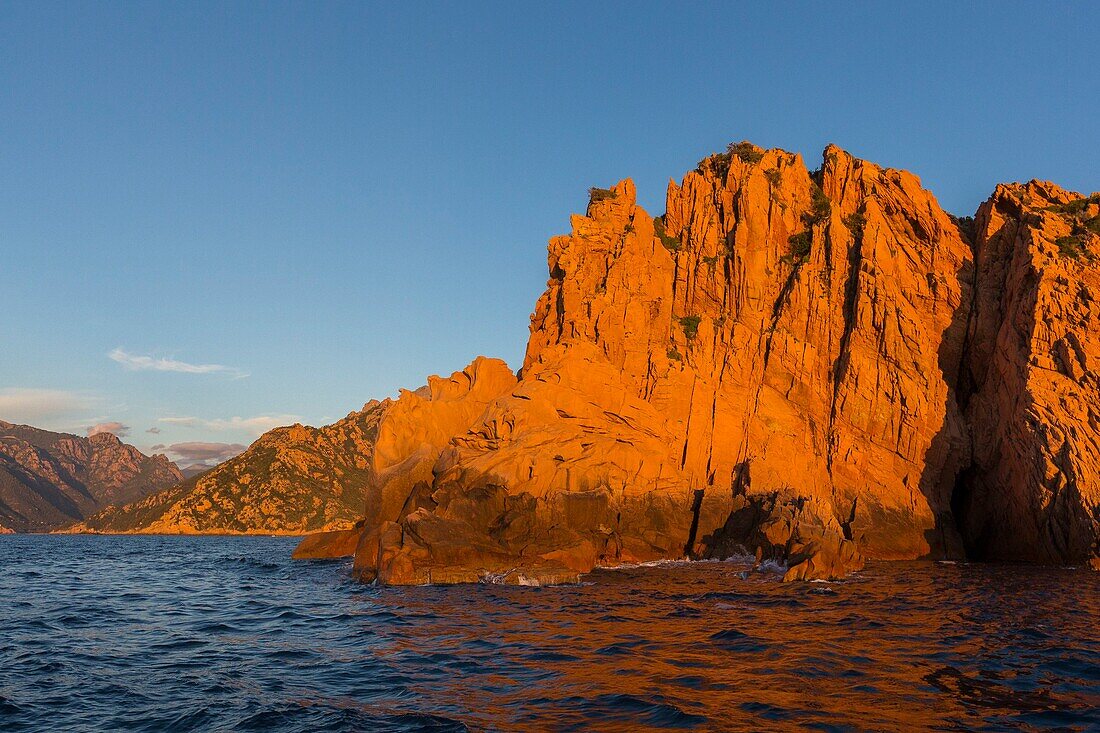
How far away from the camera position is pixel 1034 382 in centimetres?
3544

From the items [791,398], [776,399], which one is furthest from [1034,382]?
[776,399]

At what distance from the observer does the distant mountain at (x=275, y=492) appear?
106m

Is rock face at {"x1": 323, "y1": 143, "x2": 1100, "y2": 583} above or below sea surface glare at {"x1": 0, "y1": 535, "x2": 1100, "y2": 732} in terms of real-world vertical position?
above

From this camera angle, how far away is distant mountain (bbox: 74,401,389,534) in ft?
349

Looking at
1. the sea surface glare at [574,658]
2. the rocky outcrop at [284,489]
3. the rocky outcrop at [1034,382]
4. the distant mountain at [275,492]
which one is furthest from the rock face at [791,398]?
the distant mountain at [275,492]

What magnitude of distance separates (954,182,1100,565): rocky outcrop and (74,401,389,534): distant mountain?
77.5 m

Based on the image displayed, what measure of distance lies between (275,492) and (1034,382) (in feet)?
337

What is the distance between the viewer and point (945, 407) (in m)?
41.5

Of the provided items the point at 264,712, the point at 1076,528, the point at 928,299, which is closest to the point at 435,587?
the point at 264,712

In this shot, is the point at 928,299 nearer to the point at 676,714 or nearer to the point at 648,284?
the point at 648,284

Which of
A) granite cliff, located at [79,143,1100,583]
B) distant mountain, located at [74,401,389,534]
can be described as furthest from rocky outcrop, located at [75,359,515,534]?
granite cliff, located at [79,143,1100,583]

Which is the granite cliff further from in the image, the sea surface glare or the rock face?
the sea surface glare

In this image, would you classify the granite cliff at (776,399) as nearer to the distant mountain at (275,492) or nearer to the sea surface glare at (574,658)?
the sea surface glare at (574,658)

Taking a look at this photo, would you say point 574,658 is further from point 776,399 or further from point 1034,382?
point 776,399
